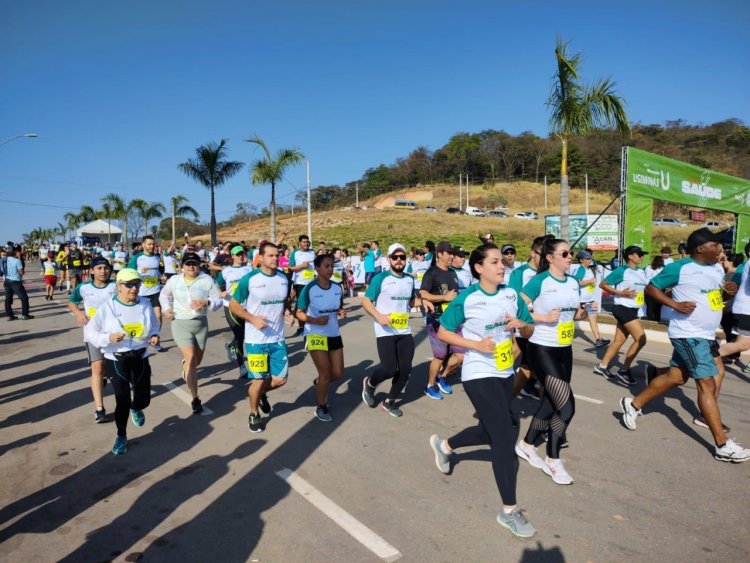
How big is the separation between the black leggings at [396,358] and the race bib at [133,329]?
2549 mm

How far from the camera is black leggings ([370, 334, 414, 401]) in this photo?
20.0ft

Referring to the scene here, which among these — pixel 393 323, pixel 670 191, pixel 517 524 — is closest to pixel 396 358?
pixel 393 323

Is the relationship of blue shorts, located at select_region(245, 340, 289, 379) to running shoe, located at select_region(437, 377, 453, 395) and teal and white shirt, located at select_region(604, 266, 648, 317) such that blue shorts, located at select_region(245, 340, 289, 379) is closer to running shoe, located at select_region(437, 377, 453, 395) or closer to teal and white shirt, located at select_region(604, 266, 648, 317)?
running shoe, located at select_region(437, 377, 453, 395)

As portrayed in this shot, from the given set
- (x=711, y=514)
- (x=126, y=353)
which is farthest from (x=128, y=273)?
(x=711, y=514)

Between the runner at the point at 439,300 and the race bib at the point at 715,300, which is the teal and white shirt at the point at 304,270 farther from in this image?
the race bib at the point at 715,300

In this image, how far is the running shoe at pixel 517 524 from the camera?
3.55m

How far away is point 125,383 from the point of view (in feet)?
17.0

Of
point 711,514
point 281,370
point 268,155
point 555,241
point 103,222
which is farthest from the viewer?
point 103,222

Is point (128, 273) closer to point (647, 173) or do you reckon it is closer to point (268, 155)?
point (647, 173)

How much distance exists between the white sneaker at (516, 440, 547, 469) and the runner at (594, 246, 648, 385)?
132 inches

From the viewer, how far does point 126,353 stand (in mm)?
5160

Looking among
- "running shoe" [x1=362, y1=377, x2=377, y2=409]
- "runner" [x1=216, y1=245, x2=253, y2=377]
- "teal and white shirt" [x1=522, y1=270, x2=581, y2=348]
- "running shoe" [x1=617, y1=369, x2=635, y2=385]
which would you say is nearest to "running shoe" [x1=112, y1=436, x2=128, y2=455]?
"running shoe" [x1=362, y1=377, x2=377, y2=409]

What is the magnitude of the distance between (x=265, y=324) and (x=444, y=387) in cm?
277

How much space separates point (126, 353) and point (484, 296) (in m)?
3.51
